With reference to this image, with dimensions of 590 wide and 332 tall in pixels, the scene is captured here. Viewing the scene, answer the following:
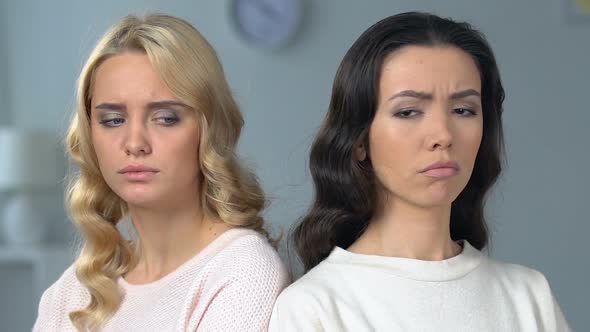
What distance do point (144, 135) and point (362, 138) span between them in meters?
0.43

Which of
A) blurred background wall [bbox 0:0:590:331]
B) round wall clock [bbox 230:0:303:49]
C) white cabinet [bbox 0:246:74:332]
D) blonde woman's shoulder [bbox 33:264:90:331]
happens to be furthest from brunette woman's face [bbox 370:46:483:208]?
white cabinet [bbox 0:246:74:332]

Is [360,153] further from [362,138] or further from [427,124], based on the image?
[427,124]

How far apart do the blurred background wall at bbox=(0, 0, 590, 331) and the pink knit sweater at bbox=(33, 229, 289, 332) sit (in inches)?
81.5

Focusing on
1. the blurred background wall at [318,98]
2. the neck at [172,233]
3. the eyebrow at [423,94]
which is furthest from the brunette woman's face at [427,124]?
the blurred background wall at [318,98]

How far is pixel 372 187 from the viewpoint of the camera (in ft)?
5.69

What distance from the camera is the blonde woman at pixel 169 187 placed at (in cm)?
180

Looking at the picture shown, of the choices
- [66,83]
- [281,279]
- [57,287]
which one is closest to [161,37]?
[281,279]

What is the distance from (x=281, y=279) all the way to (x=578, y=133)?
8.55 feet

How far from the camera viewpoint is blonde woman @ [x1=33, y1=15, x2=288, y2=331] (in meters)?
1.80

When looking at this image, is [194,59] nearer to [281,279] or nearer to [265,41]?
[281,279]

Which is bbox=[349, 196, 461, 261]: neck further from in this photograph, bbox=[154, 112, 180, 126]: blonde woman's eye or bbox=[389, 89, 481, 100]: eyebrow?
bbox=[154, 112, 180, 126]: blonde woman's eye

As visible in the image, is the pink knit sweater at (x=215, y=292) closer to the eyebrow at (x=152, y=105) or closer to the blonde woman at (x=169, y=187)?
the blonde woman at (x=169, y=187)

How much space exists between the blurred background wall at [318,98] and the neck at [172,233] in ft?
6.56

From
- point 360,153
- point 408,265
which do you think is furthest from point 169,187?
point 408,265
